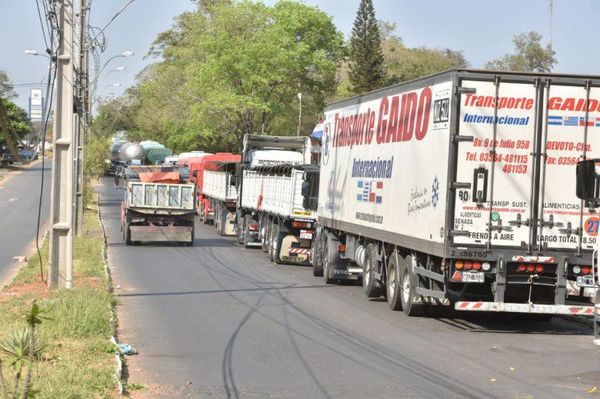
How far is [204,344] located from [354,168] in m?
8.05

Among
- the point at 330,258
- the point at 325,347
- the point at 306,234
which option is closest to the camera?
the point at 325,347

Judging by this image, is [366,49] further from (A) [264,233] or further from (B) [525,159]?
(B) [525,159]

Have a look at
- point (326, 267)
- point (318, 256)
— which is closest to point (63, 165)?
point (326, 267)

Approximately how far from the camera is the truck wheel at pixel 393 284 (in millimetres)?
17062

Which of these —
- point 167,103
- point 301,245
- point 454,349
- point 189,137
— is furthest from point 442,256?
point 167,103

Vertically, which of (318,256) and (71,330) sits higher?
(318,256)

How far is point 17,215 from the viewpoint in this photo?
47094mm

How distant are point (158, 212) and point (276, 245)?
243 inches

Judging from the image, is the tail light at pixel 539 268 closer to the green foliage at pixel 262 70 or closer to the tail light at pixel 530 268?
the tail light at pixel 530 268

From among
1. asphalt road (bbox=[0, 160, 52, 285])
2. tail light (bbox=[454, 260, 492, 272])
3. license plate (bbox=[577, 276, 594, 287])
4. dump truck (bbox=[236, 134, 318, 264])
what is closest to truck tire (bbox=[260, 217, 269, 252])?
dump truck (bbox=[236, 134, 318, 264])

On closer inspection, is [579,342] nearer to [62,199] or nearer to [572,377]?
[572,377]

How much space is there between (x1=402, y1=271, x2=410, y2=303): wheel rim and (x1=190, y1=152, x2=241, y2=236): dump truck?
21.4m

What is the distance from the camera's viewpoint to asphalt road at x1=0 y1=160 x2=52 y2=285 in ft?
96.1

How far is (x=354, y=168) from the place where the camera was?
20.3m
